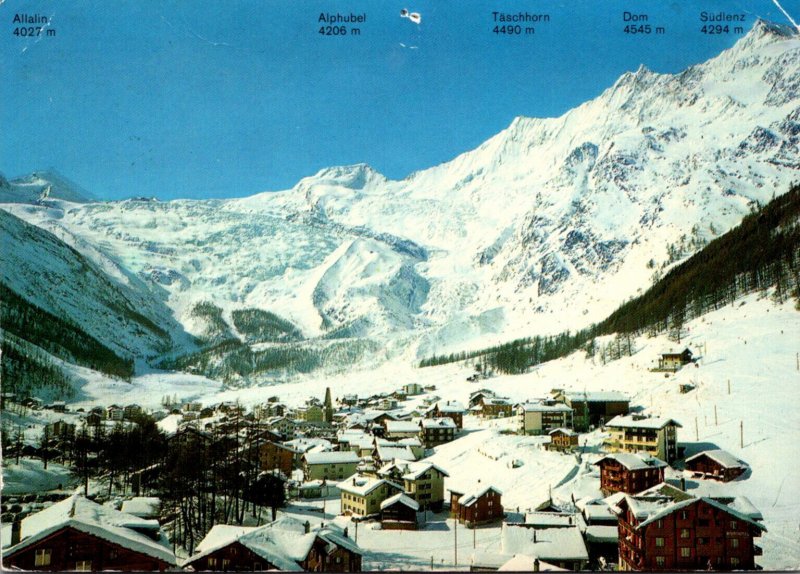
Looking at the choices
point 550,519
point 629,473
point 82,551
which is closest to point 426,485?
point 550,519

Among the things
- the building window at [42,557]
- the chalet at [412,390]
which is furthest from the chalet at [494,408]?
the building window at [42,557]

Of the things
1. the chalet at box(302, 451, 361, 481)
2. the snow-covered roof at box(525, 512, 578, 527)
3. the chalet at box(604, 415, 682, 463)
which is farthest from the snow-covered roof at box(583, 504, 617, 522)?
the chalet at box(302, 451, 361, 481)

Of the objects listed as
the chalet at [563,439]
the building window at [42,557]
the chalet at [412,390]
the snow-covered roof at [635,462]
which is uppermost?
the chalet at [412,390]

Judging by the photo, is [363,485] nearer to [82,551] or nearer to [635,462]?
[635,462]

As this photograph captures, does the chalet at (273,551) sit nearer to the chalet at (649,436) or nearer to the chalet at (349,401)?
the chalet at (649,436)

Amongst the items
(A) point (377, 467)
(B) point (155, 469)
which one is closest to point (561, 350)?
(A) point (377, 467)

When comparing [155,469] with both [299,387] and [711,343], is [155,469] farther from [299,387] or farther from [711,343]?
[299,387]
